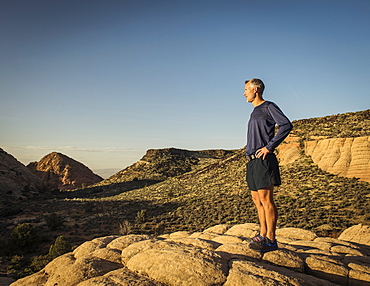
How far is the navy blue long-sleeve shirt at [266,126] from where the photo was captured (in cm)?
423

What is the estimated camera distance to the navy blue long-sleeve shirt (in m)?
4.23

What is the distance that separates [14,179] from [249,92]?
57.4 m

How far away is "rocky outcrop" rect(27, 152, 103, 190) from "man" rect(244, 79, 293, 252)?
241 feet

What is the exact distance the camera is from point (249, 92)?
4.65 metres

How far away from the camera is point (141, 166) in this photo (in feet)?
213

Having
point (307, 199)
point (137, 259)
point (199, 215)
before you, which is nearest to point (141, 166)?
point (199, 215)

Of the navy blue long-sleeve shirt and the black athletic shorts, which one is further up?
the navy blue long-sleeve shirt

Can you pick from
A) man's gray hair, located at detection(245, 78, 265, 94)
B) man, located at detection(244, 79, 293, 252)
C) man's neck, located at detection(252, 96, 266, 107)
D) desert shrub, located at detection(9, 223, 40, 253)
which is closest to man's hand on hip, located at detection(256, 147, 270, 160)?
man, located at detection(244, 79, 293, 252)

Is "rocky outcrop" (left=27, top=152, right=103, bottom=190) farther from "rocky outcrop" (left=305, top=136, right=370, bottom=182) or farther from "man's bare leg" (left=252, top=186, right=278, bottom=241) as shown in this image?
"man's bare leg" (left=252, top=186, right=278, bottom=241)

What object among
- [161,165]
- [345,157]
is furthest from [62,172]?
[345,157]

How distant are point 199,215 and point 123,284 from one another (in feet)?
57.5

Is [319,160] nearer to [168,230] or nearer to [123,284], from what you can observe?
[168,230]

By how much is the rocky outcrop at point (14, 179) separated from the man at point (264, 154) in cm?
5021

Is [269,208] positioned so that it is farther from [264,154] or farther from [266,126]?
[266,126]
